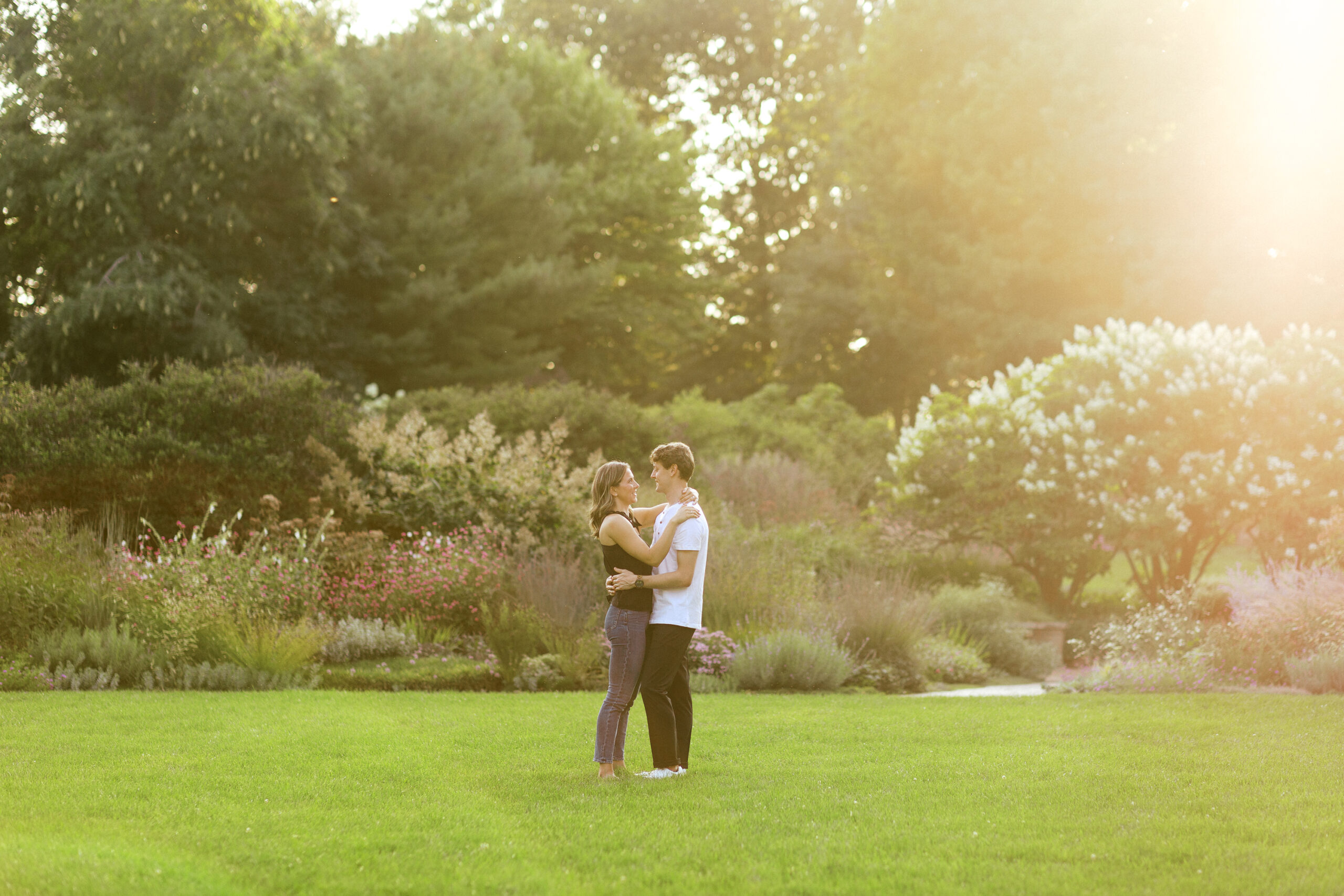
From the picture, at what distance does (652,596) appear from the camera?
606 centimetres

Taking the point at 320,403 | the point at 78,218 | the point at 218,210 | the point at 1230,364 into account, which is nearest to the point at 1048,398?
the point at 1230,364

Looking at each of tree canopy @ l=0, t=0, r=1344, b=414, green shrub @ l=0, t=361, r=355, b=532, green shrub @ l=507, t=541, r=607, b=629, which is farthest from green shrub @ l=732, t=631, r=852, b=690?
tree canopy @ l=0, t=0, r=1344, b=414

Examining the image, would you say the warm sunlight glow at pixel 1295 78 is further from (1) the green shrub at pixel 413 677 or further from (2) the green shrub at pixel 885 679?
(1) the green shrub at pixel 413 677

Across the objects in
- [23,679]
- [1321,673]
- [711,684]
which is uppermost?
[1321,673]

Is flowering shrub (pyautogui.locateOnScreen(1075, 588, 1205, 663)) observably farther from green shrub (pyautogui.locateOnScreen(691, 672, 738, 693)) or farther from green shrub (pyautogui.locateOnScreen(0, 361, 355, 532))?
green shrub (pyautogui.locateOnScreen(0, 361, 355, 532))

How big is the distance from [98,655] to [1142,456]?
11.5 metres

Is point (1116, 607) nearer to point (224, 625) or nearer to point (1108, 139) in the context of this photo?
point (224, 625)

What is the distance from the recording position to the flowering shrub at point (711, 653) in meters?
10.1

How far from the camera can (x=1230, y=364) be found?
48.2 feet

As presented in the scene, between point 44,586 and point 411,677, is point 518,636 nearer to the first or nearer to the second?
point 411,677

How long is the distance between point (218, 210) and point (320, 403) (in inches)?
337

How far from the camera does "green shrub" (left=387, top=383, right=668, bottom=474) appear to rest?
1725cm

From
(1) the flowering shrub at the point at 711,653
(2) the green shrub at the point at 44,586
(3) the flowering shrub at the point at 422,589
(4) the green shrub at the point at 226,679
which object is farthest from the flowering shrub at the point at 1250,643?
(2) the green shrub at the point at 44,586

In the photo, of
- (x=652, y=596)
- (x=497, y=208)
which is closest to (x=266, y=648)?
(x=652, y=596)
